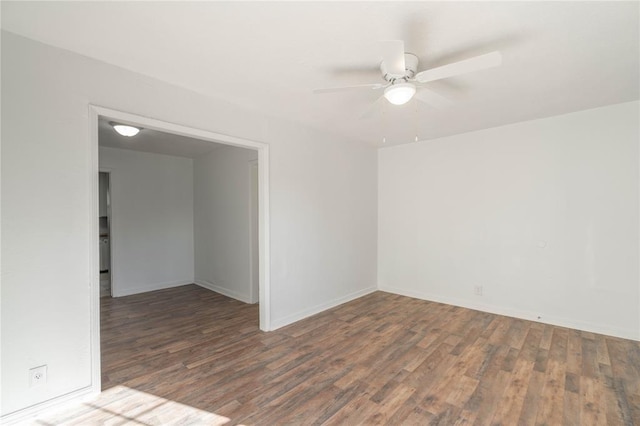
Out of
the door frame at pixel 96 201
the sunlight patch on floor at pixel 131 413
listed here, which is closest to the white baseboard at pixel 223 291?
the door frame at pixel 96 201

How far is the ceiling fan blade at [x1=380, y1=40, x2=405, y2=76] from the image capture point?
62.5 inches

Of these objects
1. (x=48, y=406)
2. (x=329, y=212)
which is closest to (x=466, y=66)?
(x=329, y=212)

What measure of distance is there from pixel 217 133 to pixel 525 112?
3.46m

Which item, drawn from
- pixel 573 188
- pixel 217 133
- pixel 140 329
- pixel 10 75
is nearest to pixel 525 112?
pixel 573 188

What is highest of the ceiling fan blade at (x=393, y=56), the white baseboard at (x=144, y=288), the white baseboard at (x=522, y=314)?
the ceiling fan blade at (x=393, y=56)

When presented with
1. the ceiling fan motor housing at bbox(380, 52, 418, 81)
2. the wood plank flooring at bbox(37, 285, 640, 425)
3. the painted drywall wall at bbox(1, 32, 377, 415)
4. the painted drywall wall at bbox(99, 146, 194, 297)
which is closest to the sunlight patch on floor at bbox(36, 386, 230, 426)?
the wood plank flooring at bbox(37, 285, 640, 425)

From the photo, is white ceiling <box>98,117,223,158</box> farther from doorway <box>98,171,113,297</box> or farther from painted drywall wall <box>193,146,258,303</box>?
doorway <box>98,171,113,297</box>

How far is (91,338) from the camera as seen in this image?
2.12m

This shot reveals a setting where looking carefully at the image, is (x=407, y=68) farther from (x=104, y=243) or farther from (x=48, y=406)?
(x=104, y=243)

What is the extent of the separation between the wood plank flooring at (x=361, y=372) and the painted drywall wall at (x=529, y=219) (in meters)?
0.38

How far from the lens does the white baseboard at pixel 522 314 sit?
315 centimetres

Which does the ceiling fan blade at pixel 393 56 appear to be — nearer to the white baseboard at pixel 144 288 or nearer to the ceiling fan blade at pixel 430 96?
the ceiling fan blade at pixel 430 96

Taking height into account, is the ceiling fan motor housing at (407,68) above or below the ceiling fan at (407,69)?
Answer: above

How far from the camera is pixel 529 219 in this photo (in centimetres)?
369
